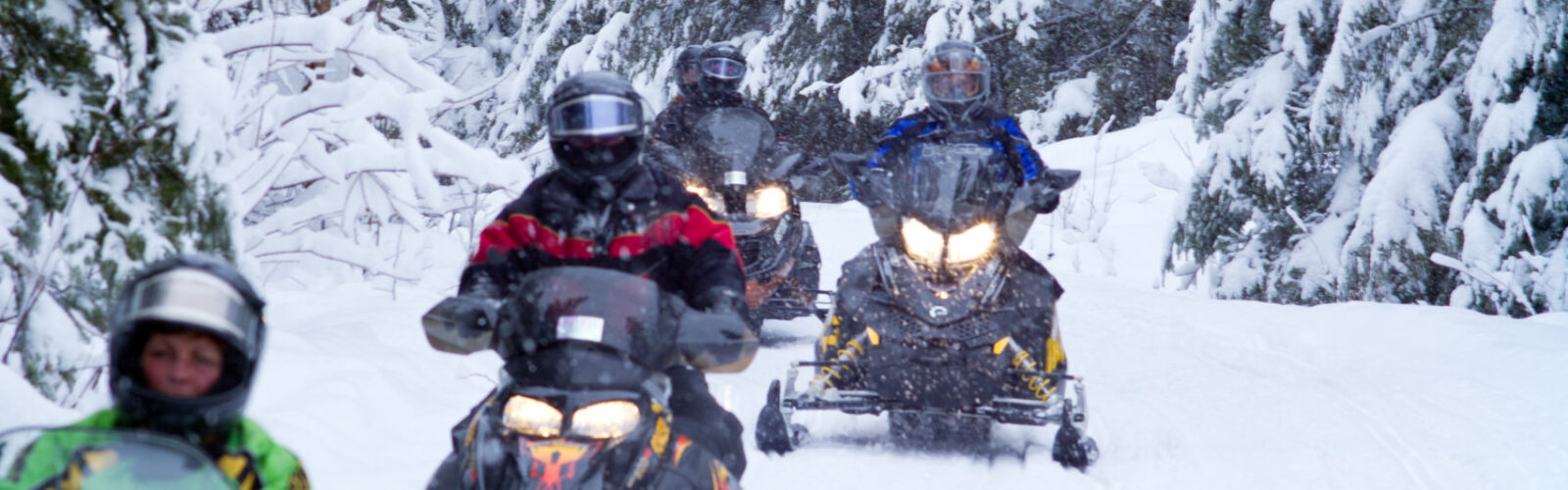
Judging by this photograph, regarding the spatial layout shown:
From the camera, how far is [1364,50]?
8688 mm

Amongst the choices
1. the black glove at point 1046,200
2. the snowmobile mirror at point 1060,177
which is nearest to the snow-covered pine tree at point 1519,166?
the snowmobile mirror at point 1060,177

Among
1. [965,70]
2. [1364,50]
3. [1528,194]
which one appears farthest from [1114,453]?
[1364,50]

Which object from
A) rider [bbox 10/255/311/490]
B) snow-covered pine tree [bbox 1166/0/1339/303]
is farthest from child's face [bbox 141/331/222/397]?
snow-covered pine tree [bbox 1166/0/1339/303]

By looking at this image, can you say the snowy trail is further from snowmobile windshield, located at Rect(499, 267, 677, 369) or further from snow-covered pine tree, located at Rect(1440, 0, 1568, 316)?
snowmobile windshield, located at Rect(499, 267, 677, 369)

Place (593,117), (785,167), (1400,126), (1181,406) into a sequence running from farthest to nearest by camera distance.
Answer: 1. (1400,126)
2. (785,167)
3. (1181,406)
4. (593,117)

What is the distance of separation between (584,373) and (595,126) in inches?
26.1

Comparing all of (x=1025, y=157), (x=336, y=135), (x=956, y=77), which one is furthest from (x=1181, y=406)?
(x=336, y=135)

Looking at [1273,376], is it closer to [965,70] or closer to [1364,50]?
[965,70]

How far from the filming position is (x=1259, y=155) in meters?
9.37

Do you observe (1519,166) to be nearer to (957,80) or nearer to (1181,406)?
(1181,406)

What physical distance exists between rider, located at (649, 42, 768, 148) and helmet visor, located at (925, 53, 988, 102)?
2.28 metres

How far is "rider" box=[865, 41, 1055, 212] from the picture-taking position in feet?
17.3

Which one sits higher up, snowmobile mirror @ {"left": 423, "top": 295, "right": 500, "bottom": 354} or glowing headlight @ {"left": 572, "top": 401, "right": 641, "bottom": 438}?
snowmobile mirror @ {"left": 423, "top": 295, "right": 500, "bottom": 354}

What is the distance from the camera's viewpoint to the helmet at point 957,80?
5.28 m
